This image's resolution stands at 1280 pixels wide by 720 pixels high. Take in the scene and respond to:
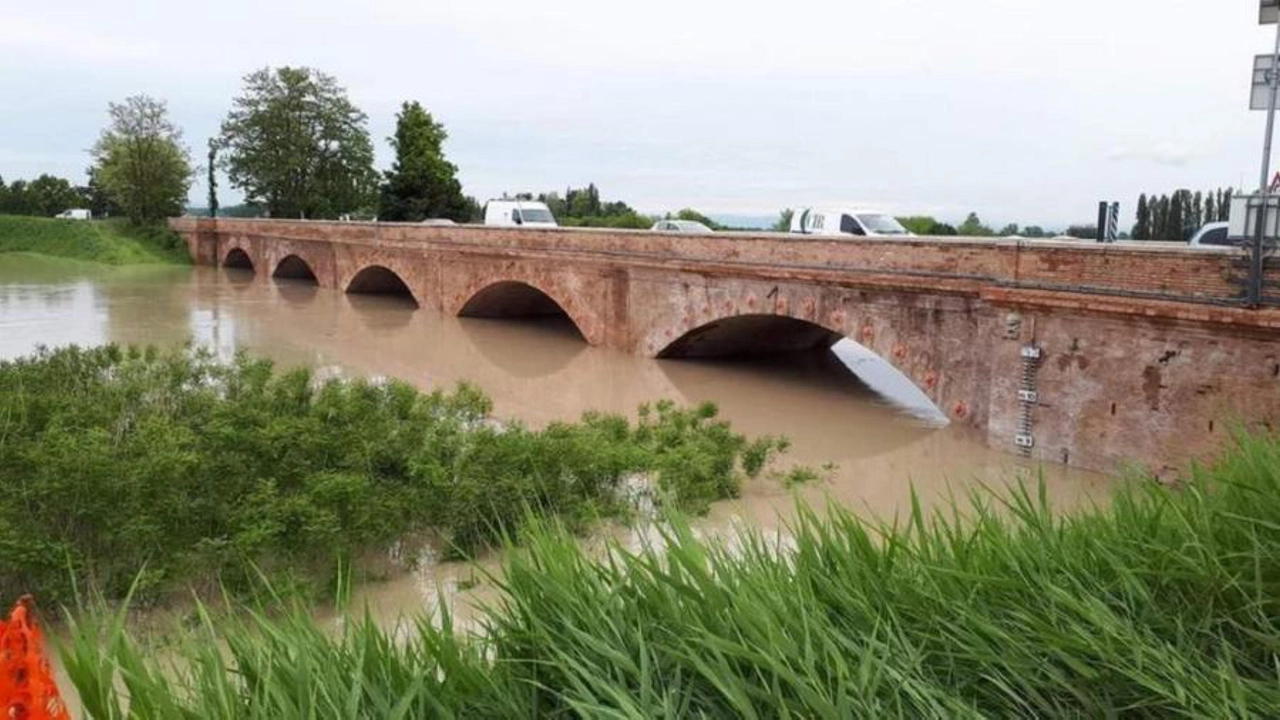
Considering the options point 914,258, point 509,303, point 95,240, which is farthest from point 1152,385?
point 95,240

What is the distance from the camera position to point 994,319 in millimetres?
11273

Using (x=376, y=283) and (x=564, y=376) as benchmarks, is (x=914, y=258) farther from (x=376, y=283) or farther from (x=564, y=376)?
(x=376, y=283)

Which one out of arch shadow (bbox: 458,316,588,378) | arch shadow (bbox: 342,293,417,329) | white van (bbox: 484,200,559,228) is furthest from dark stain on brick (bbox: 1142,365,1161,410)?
white van (bbox: 484,200,559,228)

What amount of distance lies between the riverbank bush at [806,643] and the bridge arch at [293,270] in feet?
118

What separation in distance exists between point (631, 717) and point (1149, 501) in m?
2.97

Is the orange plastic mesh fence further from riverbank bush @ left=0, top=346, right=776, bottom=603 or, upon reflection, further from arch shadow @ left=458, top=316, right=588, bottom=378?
arch shadow @ left=458, top=316, right=588, bottom=378

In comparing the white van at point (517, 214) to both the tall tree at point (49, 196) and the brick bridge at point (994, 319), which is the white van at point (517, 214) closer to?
the brick bridge at point (994, 319)

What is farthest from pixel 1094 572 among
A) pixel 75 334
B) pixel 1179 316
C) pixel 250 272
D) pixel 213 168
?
pixel 213 168

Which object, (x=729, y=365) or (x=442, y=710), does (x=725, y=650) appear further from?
(x=729, y=365)

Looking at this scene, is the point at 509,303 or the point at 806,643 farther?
the point at 509,303

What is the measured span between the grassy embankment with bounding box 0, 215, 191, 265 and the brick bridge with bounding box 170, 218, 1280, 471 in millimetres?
32472

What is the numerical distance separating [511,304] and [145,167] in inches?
1437

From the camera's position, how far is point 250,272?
43594mm

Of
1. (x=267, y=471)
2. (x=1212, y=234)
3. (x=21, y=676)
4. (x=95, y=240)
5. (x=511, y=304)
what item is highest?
(x=1212, y=234)
